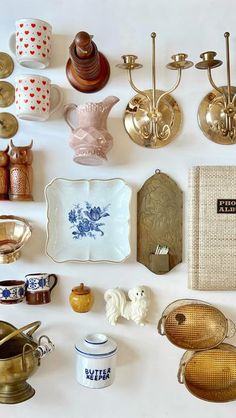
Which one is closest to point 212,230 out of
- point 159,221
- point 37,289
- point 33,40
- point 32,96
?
point 159,221

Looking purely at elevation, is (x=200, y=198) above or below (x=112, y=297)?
above

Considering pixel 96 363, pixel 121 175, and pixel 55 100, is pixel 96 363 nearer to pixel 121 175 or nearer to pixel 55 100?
pixel 121 175

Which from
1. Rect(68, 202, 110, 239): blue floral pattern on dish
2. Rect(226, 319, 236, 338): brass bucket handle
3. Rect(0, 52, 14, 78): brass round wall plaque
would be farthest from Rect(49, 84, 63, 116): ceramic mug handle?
Rect(226, 319, 236, 338): brass bucket handle

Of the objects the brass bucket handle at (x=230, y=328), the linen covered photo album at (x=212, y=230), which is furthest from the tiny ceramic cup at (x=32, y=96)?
the brass bucket handle at (x=230, y=328)

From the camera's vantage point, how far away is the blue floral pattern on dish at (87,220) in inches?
52.8

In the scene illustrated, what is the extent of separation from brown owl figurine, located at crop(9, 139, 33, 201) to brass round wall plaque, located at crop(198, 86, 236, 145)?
530 mm

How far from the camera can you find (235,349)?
1312 mm

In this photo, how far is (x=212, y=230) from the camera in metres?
1.33

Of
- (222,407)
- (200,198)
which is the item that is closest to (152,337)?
(222,407)

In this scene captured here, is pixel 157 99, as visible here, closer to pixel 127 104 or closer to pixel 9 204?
pixel 127 104

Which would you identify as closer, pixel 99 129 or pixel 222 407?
pixel 99 129

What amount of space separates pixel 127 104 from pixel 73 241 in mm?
444

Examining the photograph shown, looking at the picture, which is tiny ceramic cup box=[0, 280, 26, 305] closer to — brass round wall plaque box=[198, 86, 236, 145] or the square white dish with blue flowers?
the square white dish with blue flowers

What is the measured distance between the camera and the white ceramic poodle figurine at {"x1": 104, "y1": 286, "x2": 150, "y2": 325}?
131cm
